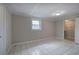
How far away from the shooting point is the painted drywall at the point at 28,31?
2.17 metres

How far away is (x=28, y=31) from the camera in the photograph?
2.28 m

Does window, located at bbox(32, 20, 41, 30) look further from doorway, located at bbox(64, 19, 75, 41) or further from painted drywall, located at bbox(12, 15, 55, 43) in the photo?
doorway, located at bbox(64, 19, 75, 41)

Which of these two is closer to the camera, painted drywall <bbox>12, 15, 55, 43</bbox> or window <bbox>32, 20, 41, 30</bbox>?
window <bbox>32, 20, 41, 30</bbox>

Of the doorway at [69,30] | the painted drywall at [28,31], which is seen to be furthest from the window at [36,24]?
the doorway at [69,30]

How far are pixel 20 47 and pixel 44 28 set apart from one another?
32.3 inches

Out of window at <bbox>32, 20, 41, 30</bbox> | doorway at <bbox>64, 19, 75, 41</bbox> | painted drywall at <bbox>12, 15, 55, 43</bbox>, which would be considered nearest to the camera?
window at <bbox>32, 20, 41, 30</bbox>

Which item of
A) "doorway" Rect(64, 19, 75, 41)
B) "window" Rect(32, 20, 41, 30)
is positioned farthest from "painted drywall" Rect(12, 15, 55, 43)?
"doorway" Rect(64, 19, 75, 41)

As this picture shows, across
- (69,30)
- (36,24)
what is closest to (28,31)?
(36,24)

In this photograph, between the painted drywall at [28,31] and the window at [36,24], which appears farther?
the painted drywall at [28,31]

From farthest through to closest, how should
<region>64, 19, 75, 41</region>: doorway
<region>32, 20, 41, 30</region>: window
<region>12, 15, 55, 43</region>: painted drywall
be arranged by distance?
<region>64, 19, 75, 41</region>: doorway → <region>12, 15, 55, 43</region>: painted drywall → <region>32, 20, 41, 30</region>: window

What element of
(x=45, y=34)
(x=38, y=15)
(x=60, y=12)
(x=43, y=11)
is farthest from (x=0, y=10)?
(x=60, y=12)

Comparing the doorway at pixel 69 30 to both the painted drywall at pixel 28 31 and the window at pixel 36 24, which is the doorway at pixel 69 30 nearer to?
the painted drywall at pixel 28 31

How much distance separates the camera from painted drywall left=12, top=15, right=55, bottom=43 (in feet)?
7.10

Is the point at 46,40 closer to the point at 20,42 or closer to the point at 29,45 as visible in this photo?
the point at 29,45
